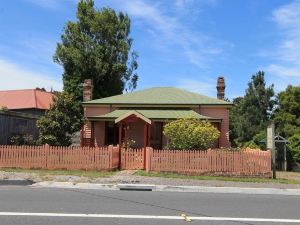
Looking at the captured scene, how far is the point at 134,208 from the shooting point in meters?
11.5

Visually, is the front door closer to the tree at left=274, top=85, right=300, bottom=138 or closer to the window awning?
the window awning

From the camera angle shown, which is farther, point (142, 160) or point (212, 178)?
point (142, 160)

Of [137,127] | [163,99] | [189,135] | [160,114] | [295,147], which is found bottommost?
[295,147]

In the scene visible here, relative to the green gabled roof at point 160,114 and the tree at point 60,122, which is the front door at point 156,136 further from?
the tree at point 60,122

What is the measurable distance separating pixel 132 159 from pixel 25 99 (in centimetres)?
3696

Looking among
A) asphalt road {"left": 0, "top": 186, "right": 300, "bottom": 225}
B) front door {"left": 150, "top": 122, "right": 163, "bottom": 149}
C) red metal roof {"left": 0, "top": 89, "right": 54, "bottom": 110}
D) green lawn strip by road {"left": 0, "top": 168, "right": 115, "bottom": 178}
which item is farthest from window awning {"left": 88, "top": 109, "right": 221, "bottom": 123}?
red metal roof {"left": 0, "top": 89, "right": 54, "bottom": 110}

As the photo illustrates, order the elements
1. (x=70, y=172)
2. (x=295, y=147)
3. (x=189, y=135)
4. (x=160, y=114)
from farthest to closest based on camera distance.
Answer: (x=295, y=147)
(x=160, y=114)
(x=189, y=135)
(x=70, y=172)

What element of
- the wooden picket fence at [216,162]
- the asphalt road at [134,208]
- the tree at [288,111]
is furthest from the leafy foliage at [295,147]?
the asphalt road at [134,208]

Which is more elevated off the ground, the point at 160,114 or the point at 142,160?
the point at 160,114

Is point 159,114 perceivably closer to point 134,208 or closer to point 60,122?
point 60,122

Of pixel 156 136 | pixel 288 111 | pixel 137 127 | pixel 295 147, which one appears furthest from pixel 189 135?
pixel 288 111

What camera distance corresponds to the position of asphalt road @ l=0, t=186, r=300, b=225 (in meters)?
9.75

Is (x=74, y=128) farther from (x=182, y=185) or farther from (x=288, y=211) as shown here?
(x=288, y=211)

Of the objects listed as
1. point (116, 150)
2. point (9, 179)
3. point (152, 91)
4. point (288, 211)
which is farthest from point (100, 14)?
point (288, 211)
